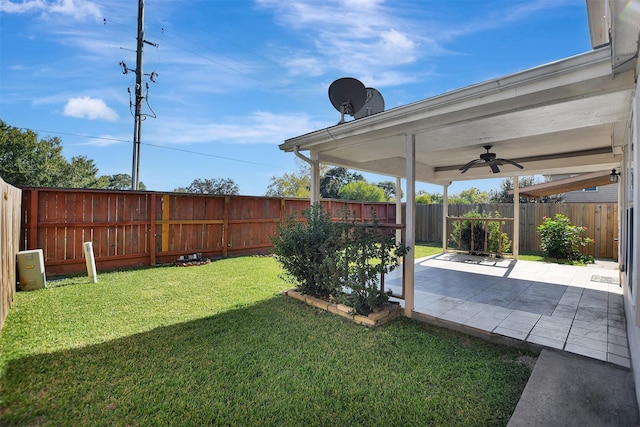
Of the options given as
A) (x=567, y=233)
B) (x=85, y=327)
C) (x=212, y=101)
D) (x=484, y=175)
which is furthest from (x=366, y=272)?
(x=212, y=101)

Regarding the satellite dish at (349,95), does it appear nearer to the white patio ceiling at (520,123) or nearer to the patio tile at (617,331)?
the white patio ceiling at (520,123)

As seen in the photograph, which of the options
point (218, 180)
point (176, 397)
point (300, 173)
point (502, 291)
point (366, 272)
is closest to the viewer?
point (176, 397)

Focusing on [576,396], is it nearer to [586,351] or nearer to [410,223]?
[586,351]

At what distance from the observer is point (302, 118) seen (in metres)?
19.4

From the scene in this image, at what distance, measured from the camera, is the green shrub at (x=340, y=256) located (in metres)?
3.48

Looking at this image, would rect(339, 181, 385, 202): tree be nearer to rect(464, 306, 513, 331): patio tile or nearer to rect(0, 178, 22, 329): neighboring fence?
rect(464, 306, 513, 331): patio tile

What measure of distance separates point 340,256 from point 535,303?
2.71 meters

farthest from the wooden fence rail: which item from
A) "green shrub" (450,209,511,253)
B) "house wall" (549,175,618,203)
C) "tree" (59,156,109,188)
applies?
"tree" (59,156,109,188)

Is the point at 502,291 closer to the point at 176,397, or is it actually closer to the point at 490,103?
the point at 490,103

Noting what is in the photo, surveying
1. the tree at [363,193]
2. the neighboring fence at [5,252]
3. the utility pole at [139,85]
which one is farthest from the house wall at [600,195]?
the utility pole at [139,85]

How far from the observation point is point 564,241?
24.3 ft

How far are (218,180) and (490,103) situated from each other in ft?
93.6

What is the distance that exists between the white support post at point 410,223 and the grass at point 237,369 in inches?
11.3

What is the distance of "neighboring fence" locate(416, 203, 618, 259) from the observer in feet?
25.7
